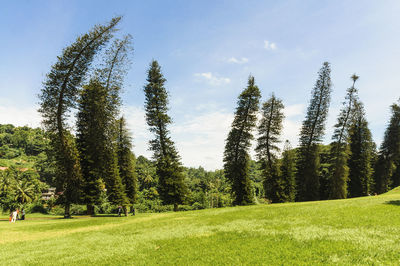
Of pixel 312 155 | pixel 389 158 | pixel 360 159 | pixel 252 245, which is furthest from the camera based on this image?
pixel 389 158

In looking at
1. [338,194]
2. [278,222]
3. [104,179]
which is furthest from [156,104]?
[338,194]

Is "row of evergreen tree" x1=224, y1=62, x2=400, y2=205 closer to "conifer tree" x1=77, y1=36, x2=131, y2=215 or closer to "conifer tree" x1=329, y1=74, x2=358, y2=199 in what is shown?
"conifer tree" x1=329, y1=74, x2=358, y2=199

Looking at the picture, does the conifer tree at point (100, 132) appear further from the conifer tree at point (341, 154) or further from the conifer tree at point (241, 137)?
the conifer tree at point (341, 154)

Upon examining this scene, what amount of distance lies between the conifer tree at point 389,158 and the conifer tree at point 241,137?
34.7m

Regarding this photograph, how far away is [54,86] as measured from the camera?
2170cm

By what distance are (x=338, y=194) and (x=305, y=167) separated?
6.65 metres

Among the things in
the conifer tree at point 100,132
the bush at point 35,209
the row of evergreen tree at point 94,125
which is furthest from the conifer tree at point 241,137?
the bush at point 35,209

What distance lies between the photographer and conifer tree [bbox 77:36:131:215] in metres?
25.5

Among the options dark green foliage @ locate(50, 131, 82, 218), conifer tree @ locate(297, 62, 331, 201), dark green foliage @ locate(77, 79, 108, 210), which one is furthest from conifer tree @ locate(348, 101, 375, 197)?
dark green foliage @ locate(50, 131, 82, 218)

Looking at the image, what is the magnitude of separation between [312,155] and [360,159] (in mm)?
14335

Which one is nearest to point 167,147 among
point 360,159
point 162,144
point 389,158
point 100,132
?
point 162,144

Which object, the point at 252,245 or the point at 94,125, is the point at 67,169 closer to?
the point at 94,125

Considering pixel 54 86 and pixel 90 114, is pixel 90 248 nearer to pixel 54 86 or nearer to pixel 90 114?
pixel 54 86

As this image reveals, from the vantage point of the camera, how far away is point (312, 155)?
38.8 m
